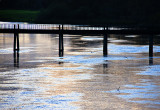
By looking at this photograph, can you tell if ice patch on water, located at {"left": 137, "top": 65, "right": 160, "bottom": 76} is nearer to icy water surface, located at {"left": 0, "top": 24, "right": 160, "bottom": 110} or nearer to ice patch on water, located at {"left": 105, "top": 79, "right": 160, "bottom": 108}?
icy water surface, located at {"left": 0, "top": 24, "right": 160, "bottom": 110}

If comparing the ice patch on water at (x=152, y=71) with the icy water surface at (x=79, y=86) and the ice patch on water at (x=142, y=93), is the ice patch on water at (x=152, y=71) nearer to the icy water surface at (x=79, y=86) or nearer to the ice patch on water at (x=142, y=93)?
the icy water surface at (x=79, y=86)

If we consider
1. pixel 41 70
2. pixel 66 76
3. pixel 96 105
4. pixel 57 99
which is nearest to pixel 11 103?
pixel 57 99

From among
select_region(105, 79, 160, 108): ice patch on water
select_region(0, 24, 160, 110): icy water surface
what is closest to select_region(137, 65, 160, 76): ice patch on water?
select_region(0, 24, 160, 110): icy water surface

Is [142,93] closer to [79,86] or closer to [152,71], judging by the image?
[79,86]

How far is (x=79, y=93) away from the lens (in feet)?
89.8

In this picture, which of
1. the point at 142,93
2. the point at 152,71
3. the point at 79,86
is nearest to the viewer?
the point at 142,93

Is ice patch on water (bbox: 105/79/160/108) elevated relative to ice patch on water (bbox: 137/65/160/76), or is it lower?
lower

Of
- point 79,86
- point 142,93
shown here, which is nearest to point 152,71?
point 79,86

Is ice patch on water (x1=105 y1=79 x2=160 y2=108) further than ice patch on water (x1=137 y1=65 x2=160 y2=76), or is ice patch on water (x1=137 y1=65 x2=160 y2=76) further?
ice patch on water (x1=137 y1=65 x2=160 y2=76)

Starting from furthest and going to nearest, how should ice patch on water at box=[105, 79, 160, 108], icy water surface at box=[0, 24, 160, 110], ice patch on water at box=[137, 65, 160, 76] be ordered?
ice patch on water at box=[137, 65, 160, 76], ice patch on water at box=[105, 79, 160, 108], icy water surface at box=[0, 24, 160, 110]

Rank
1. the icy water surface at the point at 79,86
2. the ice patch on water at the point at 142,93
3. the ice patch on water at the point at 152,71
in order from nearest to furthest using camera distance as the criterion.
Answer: the icy water surface at the point at 79,86, the ice patch on water at the point at 142,93, the ice patch on water at the point at 152,71

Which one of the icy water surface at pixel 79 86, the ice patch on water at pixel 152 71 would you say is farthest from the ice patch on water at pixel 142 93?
the ice patch on water at pixel 152 71

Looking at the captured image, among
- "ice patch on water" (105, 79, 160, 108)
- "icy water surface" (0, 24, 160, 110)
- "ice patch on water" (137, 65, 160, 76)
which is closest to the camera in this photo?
"icy water surface" (0, 24, 160, 110)

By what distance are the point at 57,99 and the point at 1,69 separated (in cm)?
1707
